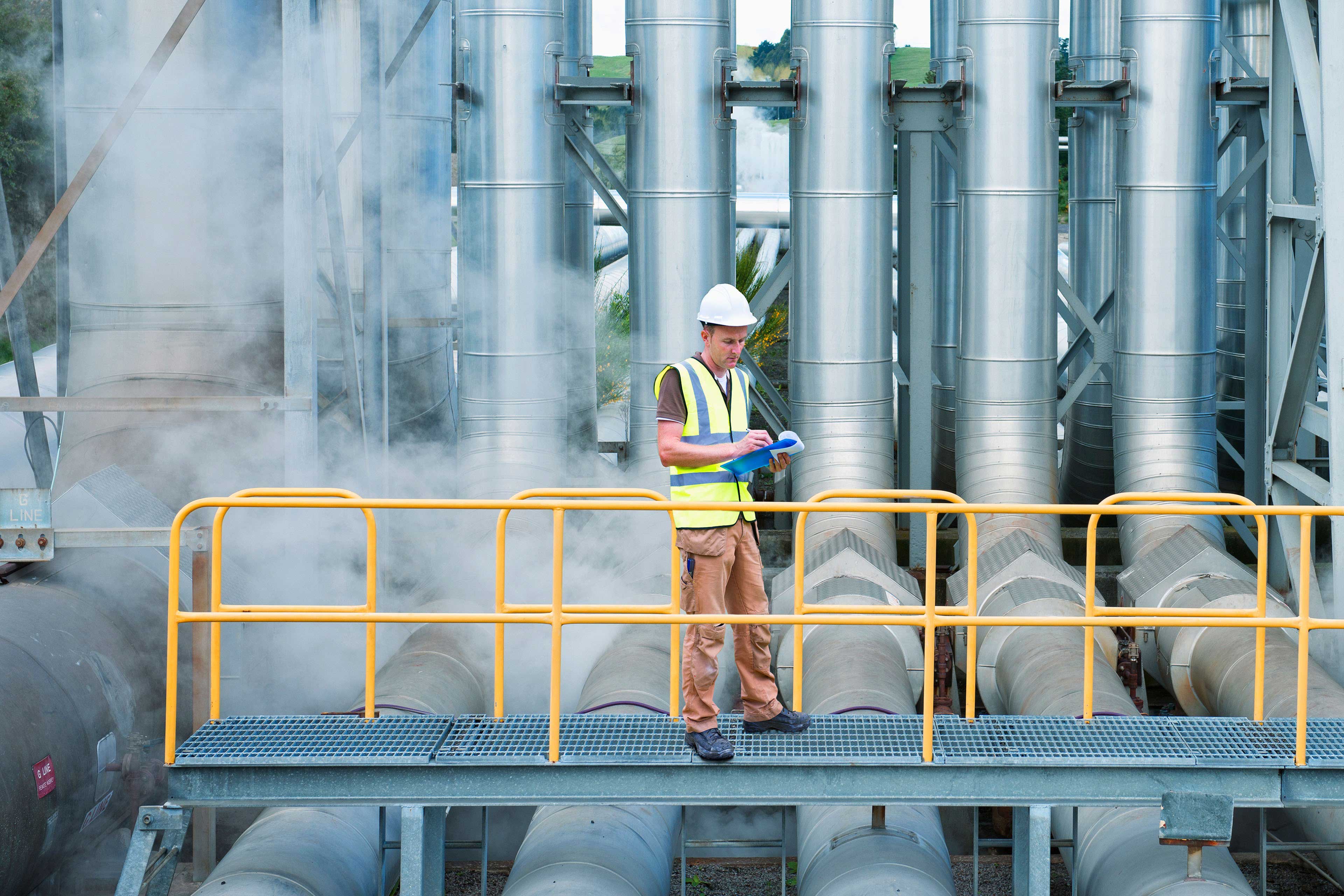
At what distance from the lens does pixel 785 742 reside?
5.64m

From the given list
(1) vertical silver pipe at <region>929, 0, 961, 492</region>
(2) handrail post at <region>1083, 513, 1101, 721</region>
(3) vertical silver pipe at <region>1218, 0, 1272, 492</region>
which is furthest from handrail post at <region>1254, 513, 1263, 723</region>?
(1) vertical silver pipe at <region>929, 0, 961, 492</region>

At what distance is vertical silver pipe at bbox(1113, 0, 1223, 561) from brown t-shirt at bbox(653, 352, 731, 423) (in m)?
5.67

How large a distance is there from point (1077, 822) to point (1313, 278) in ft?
Answer: 12.3

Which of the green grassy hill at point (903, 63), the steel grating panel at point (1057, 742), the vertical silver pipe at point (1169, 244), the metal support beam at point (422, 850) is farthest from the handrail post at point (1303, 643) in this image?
the green grassy hill at point (903, 63)

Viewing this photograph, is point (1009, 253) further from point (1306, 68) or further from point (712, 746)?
point (712, 746)

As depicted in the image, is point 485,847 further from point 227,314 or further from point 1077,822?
point 227,314

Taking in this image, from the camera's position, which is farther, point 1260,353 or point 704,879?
point 1260,353

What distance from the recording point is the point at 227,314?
8359 mm

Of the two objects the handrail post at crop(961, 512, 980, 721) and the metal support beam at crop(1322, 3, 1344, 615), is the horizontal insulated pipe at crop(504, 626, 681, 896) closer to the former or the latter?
the handrail post at crop(961, 512, 980, 721)

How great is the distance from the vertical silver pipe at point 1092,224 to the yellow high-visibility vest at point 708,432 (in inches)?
273

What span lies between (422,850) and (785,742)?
1567 millimetres

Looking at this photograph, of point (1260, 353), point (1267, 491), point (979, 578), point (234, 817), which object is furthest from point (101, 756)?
point (1260, 353)

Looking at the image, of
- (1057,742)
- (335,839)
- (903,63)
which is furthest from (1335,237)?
(903,63)

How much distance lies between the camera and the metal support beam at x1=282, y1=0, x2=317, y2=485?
765 cm
